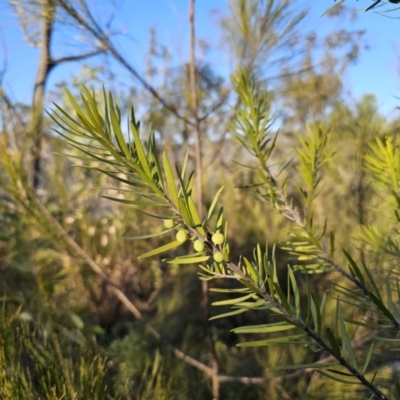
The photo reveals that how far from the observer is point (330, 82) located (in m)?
3.84

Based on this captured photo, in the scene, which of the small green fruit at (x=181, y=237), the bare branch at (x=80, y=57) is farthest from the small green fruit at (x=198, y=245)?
the bare branch at (x=80, y=57)

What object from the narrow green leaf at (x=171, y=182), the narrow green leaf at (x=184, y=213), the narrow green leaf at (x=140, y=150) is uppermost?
the narrow green leaf at (x=140, y=150)

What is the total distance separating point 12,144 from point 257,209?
4.50 ft

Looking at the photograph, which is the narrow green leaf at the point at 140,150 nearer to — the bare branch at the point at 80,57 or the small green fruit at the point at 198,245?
the small green fruit at the point at 198,245

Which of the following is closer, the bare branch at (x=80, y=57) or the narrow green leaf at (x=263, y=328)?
the narrow green leaf at (x=263, y=328)

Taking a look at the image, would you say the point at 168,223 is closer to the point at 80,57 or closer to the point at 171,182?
the point at 171,182

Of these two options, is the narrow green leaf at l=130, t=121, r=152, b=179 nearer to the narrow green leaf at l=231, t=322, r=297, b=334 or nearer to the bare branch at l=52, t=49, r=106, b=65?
the narrow green leaf at l=231, t=322, r=297, b=334

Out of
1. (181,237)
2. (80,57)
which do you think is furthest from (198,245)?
(80,57)

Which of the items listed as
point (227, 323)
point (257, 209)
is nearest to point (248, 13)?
point (227, 323)

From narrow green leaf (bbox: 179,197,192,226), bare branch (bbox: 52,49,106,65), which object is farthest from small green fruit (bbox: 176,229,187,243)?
bare branch (bbox: 52,49,106,65)

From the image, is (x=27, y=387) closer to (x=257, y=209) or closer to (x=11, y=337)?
(x=11, y=337)

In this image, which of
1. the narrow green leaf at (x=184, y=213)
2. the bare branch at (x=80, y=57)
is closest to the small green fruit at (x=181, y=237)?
the narrow green leaf at (x=184, y=213)

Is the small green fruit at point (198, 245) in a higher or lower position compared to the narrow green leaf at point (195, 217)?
lower

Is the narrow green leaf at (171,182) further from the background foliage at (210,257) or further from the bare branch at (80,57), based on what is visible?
the bare branch at (80,57)
